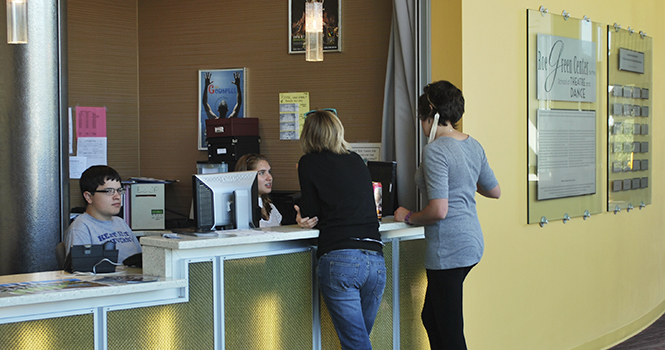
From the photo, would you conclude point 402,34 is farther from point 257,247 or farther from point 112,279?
point 112,279

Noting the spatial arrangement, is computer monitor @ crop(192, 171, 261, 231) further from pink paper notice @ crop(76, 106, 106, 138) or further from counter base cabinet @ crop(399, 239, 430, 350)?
pink paper notice @ crop(76, 106, 106, 138)

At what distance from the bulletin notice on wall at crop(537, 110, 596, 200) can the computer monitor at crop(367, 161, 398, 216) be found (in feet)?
3.32

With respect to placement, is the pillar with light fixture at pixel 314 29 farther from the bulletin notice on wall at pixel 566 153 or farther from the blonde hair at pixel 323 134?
the bulletin notice on wall at pixel 566 153

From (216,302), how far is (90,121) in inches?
144

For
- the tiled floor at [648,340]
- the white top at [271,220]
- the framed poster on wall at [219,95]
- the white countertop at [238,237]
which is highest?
the framed poster on wall at [219,95]

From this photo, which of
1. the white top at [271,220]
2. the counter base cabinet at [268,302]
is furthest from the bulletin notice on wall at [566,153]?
the counter base cabinet at [268,302]

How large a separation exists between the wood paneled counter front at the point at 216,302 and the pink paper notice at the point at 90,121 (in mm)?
3300

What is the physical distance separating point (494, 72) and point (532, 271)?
1.32m

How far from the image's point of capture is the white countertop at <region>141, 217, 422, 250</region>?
2.78 meters

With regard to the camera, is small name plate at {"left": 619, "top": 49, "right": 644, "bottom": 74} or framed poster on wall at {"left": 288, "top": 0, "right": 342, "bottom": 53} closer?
small name plate at {"left": 619, "top": 49, "right": 644, "bottom": 74}

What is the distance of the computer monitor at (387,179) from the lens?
12.6ft

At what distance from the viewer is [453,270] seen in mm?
3104

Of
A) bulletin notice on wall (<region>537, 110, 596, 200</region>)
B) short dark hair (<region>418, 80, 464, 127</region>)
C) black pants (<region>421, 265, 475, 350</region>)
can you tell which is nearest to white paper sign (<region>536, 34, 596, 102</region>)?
bulletin notice on wall (<region>537, 110, 596, 200</region>)

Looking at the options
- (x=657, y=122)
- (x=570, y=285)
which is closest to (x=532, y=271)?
(x=570, y=285)
